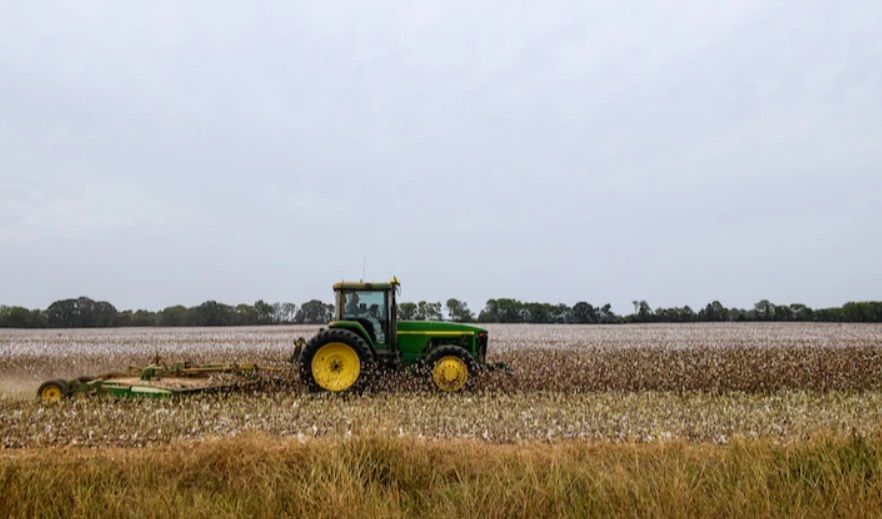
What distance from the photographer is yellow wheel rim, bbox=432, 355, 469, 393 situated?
12665 millimetres

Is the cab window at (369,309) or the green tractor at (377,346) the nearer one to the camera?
the green tractor at (377,346)

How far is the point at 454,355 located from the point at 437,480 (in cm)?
638

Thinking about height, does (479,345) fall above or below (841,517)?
above

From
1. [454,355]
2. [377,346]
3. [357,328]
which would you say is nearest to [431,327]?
[454,355]

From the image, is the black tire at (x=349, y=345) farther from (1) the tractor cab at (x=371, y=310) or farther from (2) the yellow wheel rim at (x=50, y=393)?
(2) the yellow wheel rim at (x=50, y=393)

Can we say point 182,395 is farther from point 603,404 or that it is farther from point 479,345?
point 603,404

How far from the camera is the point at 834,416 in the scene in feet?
33.9

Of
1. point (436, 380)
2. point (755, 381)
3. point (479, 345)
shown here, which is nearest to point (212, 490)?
point (436, 380)

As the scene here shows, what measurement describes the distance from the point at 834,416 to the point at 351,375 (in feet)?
27.0

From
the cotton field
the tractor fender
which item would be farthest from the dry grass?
the tractor fender

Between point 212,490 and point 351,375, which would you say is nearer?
point 212,490

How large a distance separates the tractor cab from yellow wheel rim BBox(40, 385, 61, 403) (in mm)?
5039

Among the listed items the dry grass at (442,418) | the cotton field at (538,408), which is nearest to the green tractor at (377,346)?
the cotton field at (538,408)

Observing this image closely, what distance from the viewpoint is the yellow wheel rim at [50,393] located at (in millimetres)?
11391
